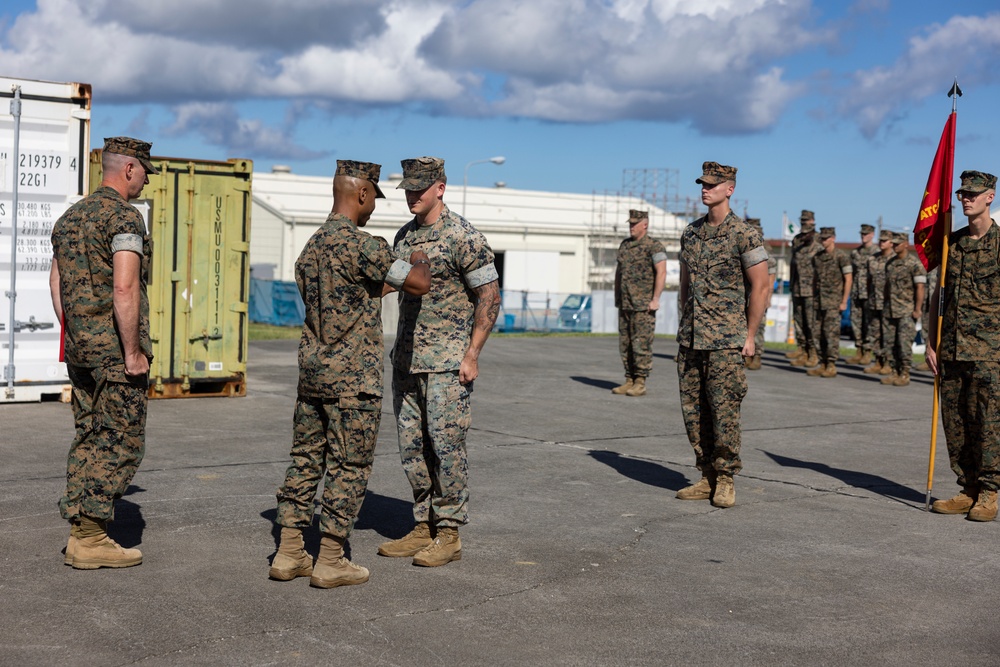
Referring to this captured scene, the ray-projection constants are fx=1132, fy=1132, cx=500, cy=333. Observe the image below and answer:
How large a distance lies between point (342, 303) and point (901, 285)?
45.3 ft

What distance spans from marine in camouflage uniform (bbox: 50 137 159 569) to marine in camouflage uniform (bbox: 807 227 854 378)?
13686 mm

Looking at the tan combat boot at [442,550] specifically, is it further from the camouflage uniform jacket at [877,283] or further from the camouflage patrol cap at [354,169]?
the camouflage uniform jacket at [877,283]

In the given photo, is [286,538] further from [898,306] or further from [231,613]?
[898,306]

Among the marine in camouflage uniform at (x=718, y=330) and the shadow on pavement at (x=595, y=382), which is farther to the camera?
the shadow on pavement at (x=595, y=382)

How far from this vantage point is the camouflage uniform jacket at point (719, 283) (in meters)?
7.64

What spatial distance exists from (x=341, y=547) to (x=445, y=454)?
0.77 meters

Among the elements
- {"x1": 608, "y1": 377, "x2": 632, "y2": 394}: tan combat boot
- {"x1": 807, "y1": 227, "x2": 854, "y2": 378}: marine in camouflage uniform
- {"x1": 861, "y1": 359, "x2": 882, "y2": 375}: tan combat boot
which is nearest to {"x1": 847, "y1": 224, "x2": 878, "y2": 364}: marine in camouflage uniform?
{"x1": 861, "y1": 359, "x2": 882, "y2": 375}: tan combat boot

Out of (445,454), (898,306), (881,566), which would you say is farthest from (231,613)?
(898,306)

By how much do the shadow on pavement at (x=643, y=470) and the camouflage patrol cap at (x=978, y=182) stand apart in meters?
2.86

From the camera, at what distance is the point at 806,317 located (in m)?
18.5

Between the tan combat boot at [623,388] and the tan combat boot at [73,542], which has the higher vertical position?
the tan combat boot at [623,388]

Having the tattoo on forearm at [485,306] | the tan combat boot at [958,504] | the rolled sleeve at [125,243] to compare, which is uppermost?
the rolled sleeve at [125,243]

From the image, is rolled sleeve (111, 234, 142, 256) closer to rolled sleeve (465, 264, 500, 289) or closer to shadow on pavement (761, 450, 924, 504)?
rolled sleeve (465, 264, 500, 289)

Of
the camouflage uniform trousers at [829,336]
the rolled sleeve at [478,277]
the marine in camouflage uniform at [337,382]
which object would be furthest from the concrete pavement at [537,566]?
the camouflage uniform trousers at [829,336]
